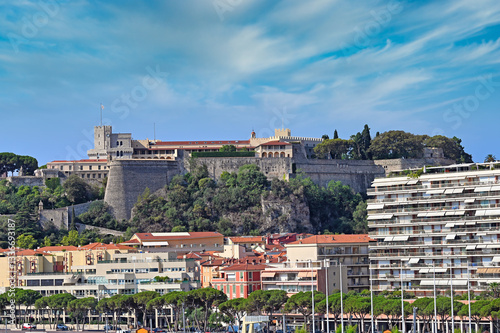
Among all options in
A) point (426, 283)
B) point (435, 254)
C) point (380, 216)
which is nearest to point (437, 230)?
point (435, 254)

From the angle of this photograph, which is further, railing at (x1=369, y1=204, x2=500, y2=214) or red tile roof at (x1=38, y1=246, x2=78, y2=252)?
red tile roof at (x1=38, y1=246, x2=78, y2=252)

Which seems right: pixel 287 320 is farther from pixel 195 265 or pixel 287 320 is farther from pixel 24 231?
pixel 24 231

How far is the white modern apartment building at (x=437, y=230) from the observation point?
6241 centimetres

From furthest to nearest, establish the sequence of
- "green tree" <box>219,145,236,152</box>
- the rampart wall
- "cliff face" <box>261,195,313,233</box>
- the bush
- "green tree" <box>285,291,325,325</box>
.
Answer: "green tree" <box>219,145,236,152</box> → the bush → the rampart wall → "cliff face" <box>261,195,313,233</box> → "green tree" <box>285,291,325,325</box>

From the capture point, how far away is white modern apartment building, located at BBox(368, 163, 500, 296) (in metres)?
62.4

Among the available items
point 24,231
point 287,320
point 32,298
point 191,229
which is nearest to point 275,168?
point 191,229

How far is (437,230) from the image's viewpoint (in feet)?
213

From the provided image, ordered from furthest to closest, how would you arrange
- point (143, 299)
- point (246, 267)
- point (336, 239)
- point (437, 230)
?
point (336, 239), point (246, 267), point (143, 299), point (437, 230)

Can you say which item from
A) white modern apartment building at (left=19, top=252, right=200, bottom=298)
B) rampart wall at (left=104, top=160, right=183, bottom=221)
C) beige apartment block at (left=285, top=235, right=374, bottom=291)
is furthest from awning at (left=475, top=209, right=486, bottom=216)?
rampart wall at (left=104, top=160, right=183, bottom=221)

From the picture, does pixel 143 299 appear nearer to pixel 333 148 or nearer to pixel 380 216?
pixel 380 216

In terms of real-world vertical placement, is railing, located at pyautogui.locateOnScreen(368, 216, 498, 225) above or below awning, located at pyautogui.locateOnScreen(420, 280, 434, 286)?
above

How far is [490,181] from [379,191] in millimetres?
8832

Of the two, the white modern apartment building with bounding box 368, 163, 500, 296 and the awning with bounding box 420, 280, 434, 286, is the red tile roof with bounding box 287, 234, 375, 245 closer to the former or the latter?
the white modern apartment building with bounding box 368, 163, 500, 296

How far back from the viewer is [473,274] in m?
62.3
